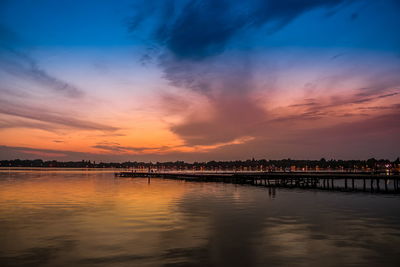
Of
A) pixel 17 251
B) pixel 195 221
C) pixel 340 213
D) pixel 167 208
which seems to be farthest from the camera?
pixel 167 208

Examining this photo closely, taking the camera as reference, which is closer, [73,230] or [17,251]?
[17,251]

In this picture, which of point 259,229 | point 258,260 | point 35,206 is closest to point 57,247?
point 258,260

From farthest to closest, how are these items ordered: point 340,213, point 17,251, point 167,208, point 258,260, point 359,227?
point 167,208, point 340,213, point 359,227, point 17,251, point 258,260

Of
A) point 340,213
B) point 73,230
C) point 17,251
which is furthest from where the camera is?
point 340,213

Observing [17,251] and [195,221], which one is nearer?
[17,251]

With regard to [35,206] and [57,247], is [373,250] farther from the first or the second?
[35,206]

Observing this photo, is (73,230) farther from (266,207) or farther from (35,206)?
(266,207)

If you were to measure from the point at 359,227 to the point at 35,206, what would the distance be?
122 feet

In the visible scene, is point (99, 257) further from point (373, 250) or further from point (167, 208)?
point (167, 208)

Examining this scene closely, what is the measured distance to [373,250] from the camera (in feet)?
67.3

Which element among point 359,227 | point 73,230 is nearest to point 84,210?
point 73,230

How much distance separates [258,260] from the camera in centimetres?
1827

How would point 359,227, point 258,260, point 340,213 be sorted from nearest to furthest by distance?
point 258,260 < point 359,227 < point 340,213

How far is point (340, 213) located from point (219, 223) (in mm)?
15280
